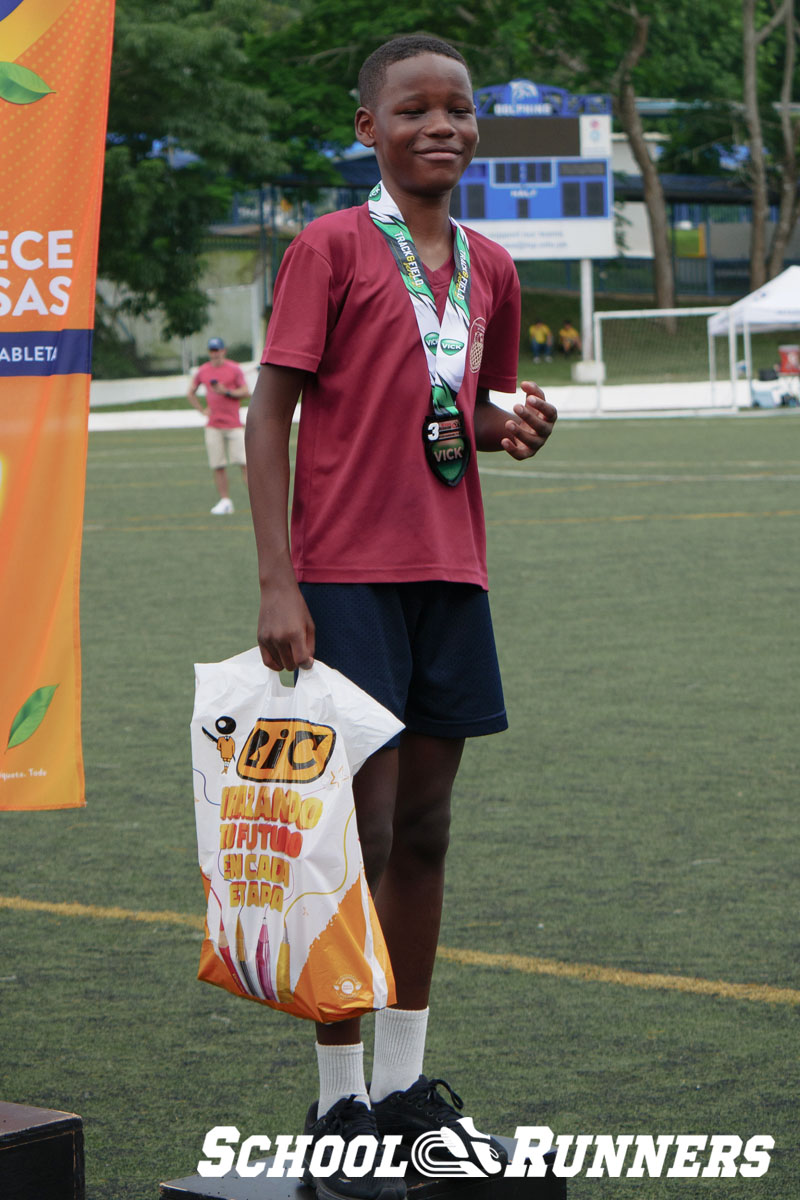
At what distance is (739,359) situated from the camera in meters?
48.5

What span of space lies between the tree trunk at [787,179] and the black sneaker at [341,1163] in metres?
53.0

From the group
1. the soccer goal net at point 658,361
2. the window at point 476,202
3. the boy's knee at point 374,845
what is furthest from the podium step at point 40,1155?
the window at point 476,202

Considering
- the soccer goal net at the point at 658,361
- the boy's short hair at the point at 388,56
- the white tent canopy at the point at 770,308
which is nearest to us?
the boy's short hair at the point at 388,56

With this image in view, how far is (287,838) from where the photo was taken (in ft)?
9.18

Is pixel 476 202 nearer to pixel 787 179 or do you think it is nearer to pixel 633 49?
pixel 633 49

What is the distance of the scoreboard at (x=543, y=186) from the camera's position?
40656 millimetres

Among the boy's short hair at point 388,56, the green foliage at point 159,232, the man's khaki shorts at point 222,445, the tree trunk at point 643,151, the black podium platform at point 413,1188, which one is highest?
the tree trunk at point 643,151

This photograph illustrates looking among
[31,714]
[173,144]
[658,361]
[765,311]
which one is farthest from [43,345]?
[658,361]

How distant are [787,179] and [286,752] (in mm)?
55469

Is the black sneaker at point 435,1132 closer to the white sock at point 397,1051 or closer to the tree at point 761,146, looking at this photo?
the white sock at point 397,1051

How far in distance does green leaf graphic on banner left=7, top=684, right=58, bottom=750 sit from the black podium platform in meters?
0.96

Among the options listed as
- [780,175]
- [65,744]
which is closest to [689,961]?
[65,744]

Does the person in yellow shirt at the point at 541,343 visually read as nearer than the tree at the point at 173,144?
No

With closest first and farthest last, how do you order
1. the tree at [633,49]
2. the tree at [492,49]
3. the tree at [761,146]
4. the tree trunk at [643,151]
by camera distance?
the tree at [492,49] → the tree at [633,49] → the tree trunk at [643,151] → the tree at [761,146]
